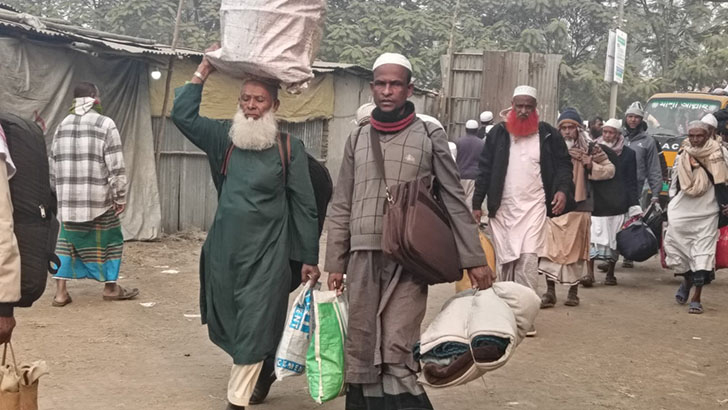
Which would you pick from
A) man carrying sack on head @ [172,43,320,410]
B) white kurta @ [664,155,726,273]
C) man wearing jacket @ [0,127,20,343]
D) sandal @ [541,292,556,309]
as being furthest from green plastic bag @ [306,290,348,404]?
white kurta @ [664,155,726,273]

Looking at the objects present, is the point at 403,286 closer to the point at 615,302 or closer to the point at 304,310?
the point at 304,310

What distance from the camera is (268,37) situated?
4523 millimetres

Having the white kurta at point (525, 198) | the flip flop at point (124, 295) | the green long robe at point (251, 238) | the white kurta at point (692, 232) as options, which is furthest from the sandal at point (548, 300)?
the green long robe at point (251, 238)

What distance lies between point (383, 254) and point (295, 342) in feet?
2.13

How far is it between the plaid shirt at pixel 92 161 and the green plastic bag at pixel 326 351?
3.93 meters

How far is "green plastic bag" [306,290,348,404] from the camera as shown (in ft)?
14.4

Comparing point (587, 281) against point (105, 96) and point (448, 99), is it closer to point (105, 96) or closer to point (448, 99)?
point (105, 96)

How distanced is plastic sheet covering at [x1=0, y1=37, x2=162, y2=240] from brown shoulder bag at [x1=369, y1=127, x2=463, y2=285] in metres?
6.73

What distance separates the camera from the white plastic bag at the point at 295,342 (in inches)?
180

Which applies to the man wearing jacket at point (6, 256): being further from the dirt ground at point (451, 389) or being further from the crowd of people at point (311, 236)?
the dirt ground at point (451, 389)

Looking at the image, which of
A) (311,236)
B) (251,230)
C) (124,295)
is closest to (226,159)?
(251,230)

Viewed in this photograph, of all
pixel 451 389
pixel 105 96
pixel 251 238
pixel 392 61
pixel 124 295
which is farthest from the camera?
pixel 105 96

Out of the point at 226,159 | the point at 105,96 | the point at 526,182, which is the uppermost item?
the point at 105,96

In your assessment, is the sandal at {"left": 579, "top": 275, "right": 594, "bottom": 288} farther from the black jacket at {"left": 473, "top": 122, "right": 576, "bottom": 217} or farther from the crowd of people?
the crowd of people
